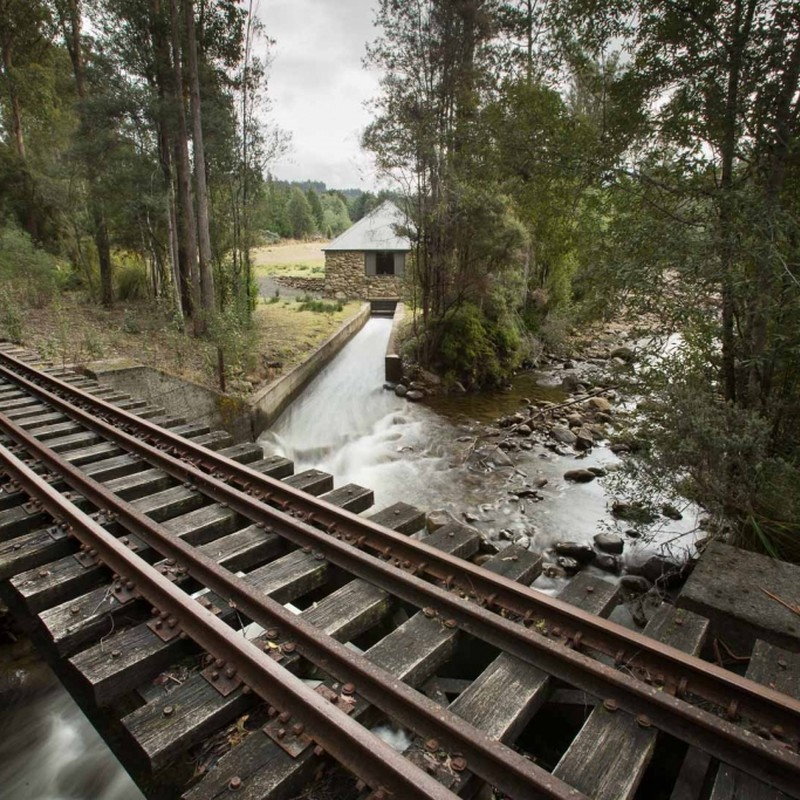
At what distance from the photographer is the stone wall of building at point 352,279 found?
26516 millimetres

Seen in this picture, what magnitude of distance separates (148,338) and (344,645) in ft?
38.7

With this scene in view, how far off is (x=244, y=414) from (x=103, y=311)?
9902 mm

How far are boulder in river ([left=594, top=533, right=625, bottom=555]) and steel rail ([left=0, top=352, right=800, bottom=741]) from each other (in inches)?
119

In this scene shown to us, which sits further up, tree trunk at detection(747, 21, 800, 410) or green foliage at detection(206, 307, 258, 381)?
tree trunk at detection(747, 21, 800, 410)

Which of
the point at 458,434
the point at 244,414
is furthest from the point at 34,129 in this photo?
the point at 458,434

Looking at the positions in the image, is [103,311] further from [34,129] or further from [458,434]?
[34,129]

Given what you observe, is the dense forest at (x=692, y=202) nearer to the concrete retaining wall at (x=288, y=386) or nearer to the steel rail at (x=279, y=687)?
the steel rail at (x=279, y=687)

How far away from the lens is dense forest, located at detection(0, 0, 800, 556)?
3898mm

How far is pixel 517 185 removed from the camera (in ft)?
22.5

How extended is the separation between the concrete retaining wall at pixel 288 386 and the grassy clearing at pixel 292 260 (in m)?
11.5

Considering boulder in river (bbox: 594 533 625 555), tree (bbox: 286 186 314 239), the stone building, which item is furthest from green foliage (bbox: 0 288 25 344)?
tree (bbox: 286 186 314 239)

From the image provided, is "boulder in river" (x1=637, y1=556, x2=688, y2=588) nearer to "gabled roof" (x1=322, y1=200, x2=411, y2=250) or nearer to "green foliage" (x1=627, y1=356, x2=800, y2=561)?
"green foliage" (x1=627, y1=356, x2=800, y2=561)

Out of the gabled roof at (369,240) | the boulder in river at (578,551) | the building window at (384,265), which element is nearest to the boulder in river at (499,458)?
the boulder in river at (578,551)

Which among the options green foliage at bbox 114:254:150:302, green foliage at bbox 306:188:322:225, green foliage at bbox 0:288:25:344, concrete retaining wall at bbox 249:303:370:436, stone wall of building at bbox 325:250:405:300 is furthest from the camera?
green foliage at bbox 306:188:322:225
